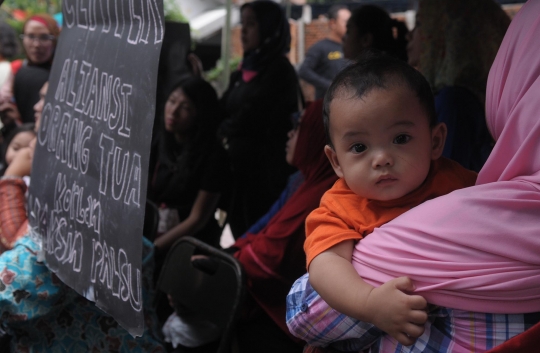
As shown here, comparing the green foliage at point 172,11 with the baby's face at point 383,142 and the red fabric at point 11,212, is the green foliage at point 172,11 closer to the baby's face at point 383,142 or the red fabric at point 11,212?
the red fabric at point 11,212

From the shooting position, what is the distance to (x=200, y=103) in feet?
12.5

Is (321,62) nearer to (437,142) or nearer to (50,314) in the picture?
(50,314)

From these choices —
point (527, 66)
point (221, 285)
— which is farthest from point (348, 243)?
point (221, 285)

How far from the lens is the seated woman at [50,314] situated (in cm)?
248

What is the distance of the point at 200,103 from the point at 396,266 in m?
2.65

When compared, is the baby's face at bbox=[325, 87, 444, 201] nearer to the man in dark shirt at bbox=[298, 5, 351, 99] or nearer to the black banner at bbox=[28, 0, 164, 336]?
the black banner at bbox=[28, 0, 164, 336]

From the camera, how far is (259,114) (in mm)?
4234

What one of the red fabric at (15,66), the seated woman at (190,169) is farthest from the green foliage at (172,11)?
the seated woman at (190,169)

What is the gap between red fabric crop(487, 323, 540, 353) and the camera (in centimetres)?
118

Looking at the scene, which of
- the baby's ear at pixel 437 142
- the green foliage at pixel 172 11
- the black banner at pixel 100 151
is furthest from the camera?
the green foliage at pixel 172 11

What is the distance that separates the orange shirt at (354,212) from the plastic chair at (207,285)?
102cm

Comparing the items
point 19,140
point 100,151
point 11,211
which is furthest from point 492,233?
point 19,140

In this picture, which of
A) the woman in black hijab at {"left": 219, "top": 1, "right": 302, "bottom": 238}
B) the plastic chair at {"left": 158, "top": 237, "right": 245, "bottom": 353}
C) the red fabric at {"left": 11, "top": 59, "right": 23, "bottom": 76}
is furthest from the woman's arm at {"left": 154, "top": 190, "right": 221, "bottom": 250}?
the red fabric at {"left": 11, "top": 59, "right": 23, "bottom": 76}

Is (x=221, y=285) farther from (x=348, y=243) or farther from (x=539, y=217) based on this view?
(x=539, y=217)
